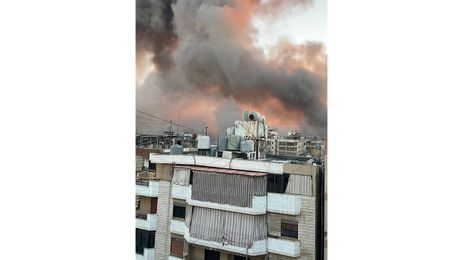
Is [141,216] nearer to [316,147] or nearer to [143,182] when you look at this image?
[143,182]

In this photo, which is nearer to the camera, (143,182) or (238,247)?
(238,247)

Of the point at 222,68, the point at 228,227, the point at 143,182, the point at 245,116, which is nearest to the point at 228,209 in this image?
the point at 228,227

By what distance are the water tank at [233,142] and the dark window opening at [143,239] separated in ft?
2.62

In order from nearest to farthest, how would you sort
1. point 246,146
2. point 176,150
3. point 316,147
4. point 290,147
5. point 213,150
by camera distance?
point 316,147
point 290,147
point 246,146
point 213,150
point 176,150

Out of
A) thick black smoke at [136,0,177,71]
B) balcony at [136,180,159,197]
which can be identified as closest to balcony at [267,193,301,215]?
balcony at [136,180,159,197]

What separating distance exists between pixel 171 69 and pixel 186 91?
19 cm

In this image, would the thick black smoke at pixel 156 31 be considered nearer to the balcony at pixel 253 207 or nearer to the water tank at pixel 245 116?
the water tank at pixel 245 116

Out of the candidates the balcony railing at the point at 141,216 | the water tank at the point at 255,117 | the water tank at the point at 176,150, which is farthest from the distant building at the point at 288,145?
the balcony railing at the point at 141,216

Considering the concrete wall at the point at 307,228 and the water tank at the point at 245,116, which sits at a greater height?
the water tank at the point at 245,116

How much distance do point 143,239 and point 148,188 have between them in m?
0.34

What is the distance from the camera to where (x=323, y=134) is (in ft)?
8.30

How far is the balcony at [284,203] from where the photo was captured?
102 inches

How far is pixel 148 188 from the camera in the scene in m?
3.03

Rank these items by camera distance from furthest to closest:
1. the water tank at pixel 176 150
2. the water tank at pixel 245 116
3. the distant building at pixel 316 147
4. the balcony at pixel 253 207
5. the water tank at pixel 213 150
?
the water tank at pixel 176 150 < the water tank at pixel 213 150 < the water tank at pixel 245 116 < the balcony at pixel 253 207 < the distant building at pixel 316 147
